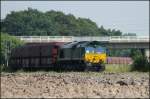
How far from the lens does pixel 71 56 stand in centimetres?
4553

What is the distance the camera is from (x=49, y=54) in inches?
1981

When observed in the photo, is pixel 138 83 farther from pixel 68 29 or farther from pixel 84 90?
pixel 68 29

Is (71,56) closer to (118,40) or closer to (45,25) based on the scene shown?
(118,40)

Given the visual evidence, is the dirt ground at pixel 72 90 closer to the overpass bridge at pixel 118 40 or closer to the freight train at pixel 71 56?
the freight train at pixel 71 56

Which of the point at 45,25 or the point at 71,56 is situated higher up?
the point at 45,25

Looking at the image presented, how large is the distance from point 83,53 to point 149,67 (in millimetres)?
5660

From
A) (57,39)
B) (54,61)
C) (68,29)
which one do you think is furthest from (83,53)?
(68,29)

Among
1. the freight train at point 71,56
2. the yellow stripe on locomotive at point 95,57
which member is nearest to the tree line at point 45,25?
the freight train at point 71,56

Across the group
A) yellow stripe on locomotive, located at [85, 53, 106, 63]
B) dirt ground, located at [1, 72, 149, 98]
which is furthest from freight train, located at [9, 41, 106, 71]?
dirt ground, located at [1, 72, 149, 98]

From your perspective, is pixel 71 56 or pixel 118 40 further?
pixel 118 40

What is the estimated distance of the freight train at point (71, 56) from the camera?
44094 mm

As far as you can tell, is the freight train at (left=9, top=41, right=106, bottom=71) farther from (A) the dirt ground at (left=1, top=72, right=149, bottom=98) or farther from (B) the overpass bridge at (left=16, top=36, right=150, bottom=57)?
(B) the overpass bridge at (left=16, top=36, right=150, bottom=57)

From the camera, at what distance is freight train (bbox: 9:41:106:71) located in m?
44.1

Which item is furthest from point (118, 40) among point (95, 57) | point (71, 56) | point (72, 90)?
point (72, 90)
